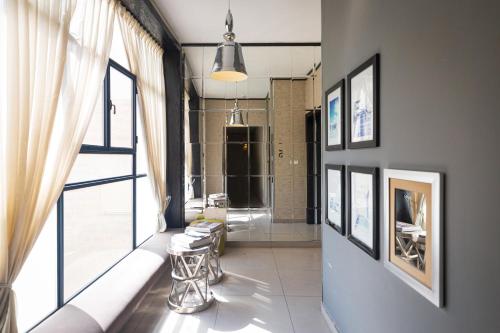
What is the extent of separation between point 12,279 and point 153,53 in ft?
11.5

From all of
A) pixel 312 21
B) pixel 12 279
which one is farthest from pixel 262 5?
Answer: pixel 12 279

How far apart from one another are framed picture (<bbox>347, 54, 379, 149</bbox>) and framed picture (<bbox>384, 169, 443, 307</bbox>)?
12.7 inches

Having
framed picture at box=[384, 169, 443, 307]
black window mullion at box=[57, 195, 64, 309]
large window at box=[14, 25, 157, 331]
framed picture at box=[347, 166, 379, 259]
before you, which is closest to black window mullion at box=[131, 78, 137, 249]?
large window at box=[14, 25, 157, 331]

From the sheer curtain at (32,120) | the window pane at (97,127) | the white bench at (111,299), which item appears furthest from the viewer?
the window pane at (97,127)

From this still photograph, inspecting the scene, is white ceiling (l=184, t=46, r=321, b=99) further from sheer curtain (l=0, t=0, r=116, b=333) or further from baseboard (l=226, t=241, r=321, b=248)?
sheer curtain (l=0, t=0, r=116, b=333)

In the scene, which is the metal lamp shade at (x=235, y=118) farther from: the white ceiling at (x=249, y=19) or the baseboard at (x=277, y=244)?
the baseboard at (x=277, y=244)

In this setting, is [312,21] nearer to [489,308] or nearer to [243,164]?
[243,164]

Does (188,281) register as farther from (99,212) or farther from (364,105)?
(364,105)

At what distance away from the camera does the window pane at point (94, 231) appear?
8.09 ft

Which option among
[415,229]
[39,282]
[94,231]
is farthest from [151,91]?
[415,229]

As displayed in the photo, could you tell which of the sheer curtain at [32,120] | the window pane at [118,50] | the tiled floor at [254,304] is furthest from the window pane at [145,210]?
the sheer curtain at [32,120]

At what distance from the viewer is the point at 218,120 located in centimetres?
581

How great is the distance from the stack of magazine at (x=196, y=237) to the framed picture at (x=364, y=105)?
183cm

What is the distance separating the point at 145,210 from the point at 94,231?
48.7 inches
